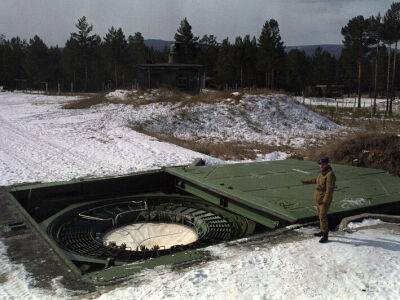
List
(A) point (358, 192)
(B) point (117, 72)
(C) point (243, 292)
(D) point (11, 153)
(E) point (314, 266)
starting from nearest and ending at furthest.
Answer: (C) point (243, 292), (E) point (314, 266), (A) point (358, 192), (D) point (11, 153), (B) point (117, 72)

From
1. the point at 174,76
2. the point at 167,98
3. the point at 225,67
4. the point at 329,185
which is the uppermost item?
the point at 225,67

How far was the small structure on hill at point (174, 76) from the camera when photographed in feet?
109

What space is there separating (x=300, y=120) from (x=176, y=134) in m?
8.43

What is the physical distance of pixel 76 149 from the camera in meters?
15.6

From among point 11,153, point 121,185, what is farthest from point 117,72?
point 121,185

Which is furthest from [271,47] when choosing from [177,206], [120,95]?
[177,206]

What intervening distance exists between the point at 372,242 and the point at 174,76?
2836 cm

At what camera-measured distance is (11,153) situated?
1453cm

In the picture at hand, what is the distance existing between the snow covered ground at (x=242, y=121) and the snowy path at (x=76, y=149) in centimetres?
190

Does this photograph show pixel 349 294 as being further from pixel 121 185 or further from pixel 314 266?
pixel 121 185

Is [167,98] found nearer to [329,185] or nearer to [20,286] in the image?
[329,185]

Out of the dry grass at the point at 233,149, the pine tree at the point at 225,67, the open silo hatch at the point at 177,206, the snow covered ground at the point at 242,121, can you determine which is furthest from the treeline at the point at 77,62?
the open silo hatch at the point at 177,206

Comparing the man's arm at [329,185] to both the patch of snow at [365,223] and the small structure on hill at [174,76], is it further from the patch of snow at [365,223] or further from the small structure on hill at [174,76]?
the small structure on hill at [174,76]

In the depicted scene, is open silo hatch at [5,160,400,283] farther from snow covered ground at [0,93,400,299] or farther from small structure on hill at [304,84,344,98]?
small structure on hill at [304,84,344,98]
